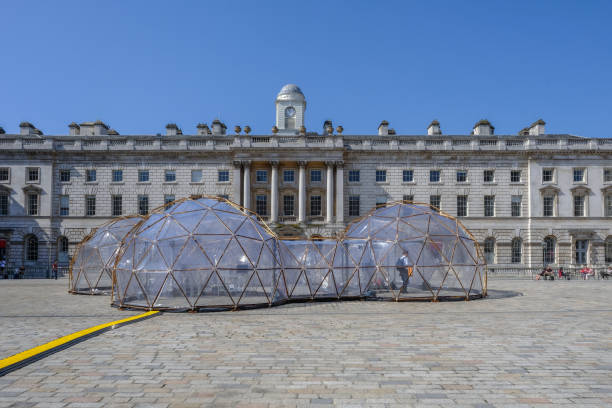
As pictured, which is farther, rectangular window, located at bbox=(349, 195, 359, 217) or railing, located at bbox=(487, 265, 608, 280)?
rectangular window, located at bbox=(349, 195, 359, 217)

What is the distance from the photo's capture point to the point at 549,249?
152 feet

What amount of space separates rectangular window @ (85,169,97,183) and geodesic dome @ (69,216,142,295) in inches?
970

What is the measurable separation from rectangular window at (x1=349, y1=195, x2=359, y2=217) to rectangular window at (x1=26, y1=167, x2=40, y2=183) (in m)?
33.2

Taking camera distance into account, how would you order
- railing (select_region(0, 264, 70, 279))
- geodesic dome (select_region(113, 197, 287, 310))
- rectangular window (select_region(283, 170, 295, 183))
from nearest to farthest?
geodesic dome (select_region(113, 197, 287, 310))
railing (select_region(0, 264, 70, 279))
rectangular window (select_region(283, 170, 295, 183))

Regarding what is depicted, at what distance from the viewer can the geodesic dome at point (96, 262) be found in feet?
77.6

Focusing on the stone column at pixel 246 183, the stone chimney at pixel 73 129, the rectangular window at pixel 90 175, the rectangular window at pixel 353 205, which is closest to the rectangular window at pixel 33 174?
the rectangular window at pixel 90 175

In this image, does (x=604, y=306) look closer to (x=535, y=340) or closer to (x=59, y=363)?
(x=535, y=340)

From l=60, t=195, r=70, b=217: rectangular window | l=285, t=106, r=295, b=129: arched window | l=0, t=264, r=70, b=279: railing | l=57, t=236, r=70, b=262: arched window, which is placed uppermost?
l=285, t=106, r=295, b=129: arched window

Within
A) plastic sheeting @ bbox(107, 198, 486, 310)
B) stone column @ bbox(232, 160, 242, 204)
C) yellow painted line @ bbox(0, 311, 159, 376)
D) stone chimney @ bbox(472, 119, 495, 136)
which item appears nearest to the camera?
yellow painted line @ bbox(0, 311, 159, 376)

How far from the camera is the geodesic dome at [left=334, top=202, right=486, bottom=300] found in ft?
64.7

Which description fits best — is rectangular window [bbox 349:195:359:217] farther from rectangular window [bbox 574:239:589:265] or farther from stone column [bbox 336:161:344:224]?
rectangular window [bbox 574:239:589:265]

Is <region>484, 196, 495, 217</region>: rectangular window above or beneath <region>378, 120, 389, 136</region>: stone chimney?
beneath

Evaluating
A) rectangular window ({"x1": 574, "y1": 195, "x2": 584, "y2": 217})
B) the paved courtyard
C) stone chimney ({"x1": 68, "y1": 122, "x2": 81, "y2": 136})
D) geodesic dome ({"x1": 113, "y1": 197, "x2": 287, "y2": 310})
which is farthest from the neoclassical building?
the paved courtyard

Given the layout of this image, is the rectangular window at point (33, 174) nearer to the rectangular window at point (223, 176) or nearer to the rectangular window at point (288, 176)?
the rectangular window at point (223, 176)
